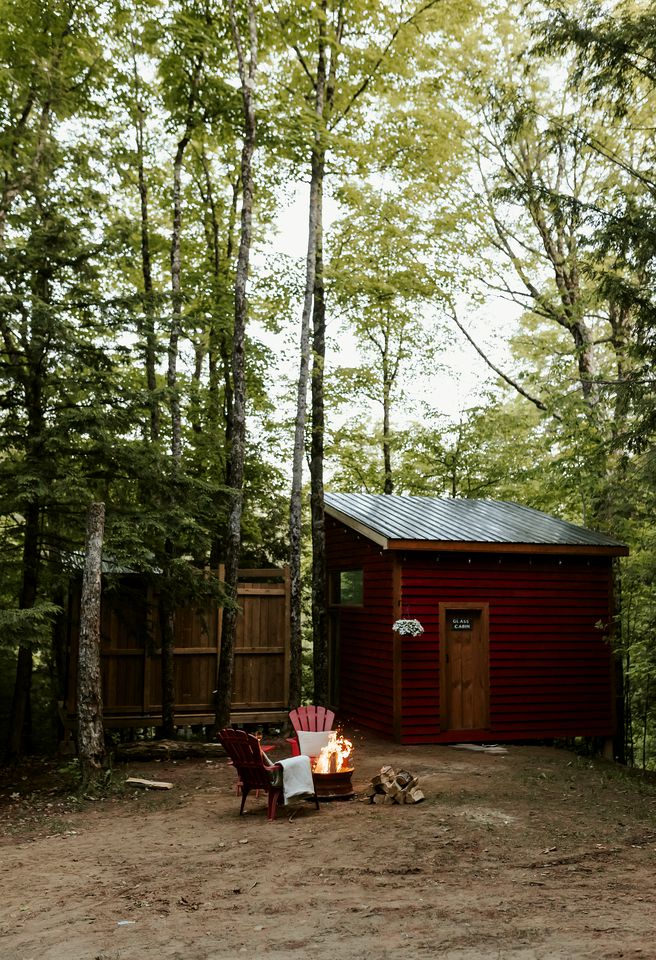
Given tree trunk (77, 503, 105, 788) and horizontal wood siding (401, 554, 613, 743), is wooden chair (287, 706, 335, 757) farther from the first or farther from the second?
horizontal wood siding (401, 554, 613, 743)

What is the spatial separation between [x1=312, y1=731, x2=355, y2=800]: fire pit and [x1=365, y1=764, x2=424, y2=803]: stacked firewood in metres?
0.27

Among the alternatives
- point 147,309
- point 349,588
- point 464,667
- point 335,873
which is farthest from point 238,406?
point 335,873

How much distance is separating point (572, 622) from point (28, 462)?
27.1ft

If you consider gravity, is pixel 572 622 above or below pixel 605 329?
below

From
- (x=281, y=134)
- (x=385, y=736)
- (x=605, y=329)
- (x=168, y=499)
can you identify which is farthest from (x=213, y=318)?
(x=605, y=329)

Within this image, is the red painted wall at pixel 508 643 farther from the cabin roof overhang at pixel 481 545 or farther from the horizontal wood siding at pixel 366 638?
the cabin roof overhang at pixel 481 545

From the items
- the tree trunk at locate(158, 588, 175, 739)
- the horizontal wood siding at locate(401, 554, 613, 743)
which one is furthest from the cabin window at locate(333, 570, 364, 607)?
the tree trunk at locate(158, 588, 175, 739)

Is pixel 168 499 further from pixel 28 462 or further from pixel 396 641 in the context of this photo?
pixel 396 641

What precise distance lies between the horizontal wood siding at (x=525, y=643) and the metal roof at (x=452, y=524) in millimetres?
333

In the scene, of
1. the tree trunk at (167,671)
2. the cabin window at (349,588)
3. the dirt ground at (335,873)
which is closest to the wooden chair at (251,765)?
the dirt ground at (335,873)

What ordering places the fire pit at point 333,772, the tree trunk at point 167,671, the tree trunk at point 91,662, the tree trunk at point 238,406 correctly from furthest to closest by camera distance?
the tree trunk at point 167,671 → the tree trunk at point 238,406 → the tree trunk at point 91,662 → the fire pit at point 333,772

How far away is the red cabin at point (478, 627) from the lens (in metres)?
11.1

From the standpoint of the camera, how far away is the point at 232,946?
4.03m

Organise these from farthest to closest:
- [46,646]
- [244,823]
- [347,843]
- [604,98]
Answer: [604,98] < [46,646] < [244,823] < [347,843]
